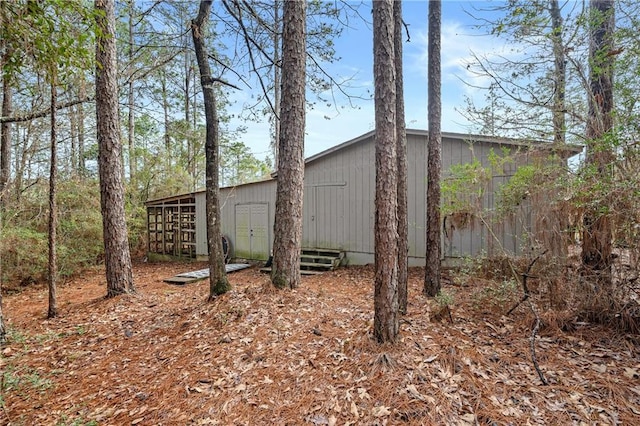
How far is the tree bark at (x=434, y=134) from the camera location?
436 cm

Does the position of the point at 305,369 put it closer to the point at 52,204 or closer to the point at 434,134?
the point at 434,134

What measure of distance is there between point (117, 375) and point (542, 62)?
6.88 metres

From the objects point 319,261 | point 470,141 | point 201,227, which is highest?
point 470,141

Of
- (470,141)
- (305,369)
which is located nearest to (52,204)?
(305,369)

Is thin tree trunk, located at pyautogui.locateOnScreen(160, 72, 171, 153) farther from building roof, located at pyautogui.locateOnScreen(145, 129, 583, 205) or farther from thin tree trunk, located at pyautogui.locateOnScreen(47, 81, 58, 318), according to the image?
thin tree trunk, located at pyautogui.locateOnScreen(47, 81, 58, 318)

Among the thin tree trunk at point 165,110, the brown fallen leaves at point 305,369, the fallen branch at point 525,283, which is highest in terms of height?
the thin tree trunk at point 165,110

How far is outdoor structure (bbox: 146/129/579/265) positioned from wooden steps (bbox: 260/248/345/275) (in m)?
0.18

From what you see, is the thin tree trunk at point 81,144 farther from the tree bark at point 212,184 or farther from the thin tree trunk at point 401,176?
the thin tree trunk at point 401,176

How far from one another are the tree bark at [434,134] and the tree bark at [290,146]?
72.2 inches

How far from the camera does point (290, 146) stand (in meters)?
4.20

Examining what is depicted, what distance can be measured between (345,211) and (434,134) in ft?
13.6

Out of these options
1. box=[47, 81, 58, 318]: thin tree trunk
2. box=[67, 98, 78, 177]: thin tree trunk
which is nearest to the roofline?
box=[47, 81, 58, 318]: thin tree trunk

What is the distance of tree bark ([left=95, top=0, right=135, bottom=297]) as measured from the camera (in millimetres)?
4957

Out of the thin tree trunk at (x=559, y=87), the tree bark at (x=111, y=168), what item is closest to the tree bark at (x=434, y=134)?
the thin tree trunk at (x=559, y=87)
